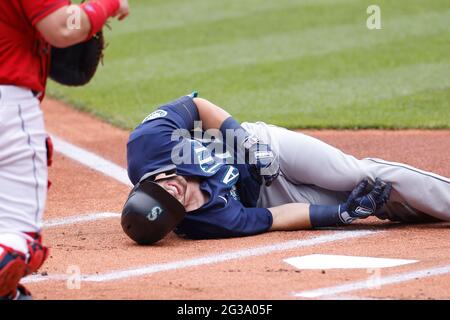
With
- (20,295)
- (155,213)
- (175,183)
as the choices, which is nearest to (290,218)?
(175,183)

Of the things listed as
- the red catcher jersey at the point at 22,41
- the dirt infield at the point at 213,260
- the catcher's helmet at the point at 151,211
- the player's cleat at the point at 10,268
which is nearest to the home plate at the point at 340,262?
the dirt infield at the point at 213,260

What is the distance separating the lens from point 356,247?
5328mm

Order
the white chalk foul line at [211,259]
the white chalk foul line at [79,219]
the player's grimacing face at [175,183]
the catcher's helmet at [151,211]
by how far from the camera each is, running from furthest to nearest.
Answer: the white chalk foul line at [79,219] < the player's grimacing face at [175,183] < the catcher's helmet at [151,211] < the white chalk foul line at [211,259]

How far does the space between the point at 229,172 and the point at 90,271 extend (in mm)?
1083

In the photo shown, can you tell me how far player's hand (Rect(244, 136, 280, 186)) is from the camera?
5.66 metres

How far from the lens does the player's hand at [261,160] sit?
223 inches

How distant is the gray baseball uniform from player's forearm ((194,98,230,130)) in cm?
25

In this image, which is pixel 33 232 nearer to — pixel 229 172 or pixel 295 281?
pixel 295 281

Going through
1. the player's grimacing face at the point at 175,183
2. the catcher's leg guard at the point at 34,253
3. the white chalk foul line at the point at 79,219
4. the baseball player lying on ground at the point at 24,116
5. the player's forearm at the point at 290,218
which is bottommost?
the white chalk foul line at the point at 79,219

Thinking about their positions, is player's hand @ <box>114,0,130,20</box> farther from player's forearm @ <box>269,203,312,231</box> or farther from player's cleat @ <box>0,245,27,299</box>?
player's forearm @ <box>269,203,312,231</box>

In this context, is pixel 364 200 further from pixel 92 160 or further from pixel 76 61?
pixel 92 160

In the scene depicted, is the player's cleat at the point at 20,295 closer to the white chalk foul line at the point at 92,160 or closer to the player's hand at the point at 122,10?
the player's hand at the point at 122,10

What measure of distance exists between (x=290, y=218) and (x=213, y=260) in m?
0.73

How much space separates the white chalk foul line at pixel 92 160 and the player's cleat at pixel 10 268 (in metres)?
3.08
